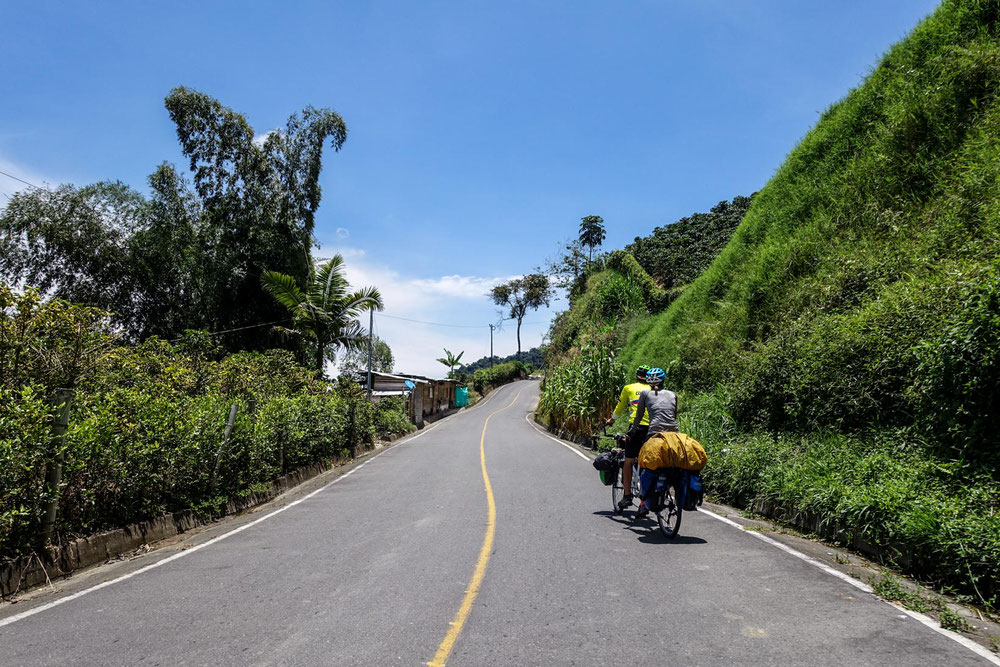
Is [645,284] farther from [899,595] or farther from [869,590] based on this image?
[899,595]

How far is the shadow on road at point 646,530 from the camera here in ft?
23.2

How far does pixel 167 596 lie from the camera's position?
537 centimetres

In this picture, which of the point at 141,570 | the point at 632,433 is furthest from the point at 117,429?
the point at 632,433

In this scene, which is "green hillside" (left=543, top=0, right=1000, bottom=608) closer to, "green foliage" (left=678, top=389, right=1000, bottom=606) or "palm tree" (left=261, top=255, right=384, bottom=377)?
"green foliage" (left=678, top=389, right=1000, bottom=606)

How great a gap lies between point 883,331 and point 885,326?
0.13 metres

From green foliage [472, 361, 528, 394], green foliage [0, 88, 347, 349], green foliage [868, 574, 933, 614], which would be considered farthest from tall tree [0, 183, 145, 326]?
green foliage [472, 361, 528, 394]

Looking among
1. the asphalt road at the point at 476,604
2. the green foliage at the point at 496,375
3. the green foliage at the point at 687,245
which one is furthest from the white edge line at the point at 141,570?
the green foliage at the point at 496,375

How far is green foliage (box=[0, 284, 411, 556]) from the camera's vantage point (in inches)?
232

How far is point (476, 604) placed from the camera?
4.86m

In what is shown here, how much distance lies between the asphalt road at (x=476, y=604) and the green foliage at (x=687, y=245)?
3298cm

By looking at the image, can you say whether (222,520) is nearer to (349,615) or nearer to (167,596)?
(167,596)

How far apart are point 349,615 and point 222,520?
5.92 metres

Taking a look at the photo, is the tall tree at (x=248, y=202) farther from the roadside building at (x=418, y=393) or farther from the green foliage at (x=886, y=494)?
the green foliage at (x=886, y=494)

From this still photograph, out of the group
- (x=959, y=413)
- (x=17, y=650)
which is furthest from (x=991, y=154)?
(x=17, y=650)
